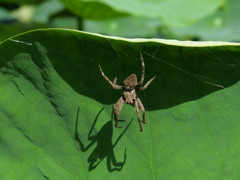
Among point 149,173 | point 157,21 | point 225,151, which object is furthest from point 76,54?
point 157,21

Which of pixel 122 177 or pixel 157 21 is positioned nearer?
pixel 122 177

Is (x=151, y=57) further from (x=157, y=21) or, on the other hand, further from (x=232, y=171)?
(x=157, y=21)

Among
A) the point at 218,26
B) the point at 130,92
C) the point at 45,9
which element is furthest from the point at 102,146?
the point at 45,9

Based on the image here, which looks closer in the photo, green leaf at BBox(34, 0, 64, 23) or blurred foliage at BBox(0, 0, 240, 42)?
blurred foliage at BBox(0, 0, 240, 42)

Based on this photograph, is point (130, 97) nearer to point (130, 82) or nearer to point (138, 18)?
point (130, 82)

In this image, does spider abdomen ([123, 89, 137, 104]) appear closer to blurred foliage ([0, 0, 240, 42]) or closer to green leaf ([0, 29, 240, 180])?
green leaf ([0, 29, 240, 180])

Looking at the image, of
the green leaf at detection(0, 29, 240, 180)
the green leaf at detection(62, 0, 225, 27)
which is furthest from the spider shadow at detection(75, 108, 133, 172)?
the green leaf at detection(62, 0, 225, 27)

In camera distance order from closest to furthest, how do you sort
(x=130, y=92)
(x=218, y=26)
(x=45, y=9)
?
(x=130, y=92) < (x=218, y=26) < (x=45, y=9)
